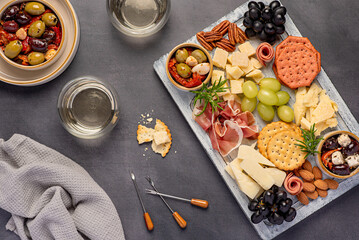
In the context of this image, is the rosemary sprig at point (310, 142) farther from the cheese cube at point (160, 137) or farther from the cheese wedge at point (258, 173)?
the cheese cube at point (160, 137)

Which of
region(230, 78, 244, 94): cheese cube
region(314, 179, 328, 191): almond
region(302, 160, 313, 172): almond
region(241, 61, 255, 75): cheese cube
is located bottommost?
region(314, 179, 328, 191): almond

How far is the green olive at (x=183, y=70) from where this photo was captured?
4.40 feet

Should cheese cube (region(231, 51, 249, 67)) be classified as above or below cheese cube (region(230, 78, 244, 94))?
above

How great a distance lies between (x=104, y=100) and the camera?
1405 mm

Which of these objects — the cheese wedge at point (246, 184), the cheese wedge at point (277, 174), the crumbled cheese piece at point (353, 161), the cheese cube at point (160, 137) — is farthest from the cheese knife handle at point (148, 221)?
the crumbled cheese piece at point (353, 161)

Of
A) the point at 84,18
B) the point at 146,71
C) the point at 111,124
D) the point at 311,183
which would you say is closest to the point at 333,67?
the point at 311,183

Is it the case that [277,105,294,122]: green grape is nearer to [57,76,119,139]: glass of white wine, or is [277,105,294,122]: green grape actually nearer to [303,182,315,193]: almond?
[303,182,315,193]: almond

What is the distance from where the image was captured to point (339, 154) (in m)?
1.29

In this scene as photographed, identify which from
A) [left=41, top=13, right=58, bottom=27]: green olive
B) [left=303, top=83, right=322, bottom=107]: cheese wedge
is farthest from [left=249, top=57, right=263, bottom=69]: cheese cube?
[left=41, top=13, right=58, bottom=27]: green olive

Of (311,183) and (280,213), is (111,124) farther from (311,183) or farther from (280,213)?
(311,183)

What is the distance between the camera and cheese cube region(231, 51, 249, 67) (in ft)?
4.50

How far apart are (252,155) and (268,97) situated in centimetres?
26

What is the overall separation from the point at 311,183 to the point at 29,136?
1303 millimetres

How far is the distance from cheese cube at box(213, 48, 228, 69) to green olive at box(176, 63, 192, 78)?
0.44 feet
